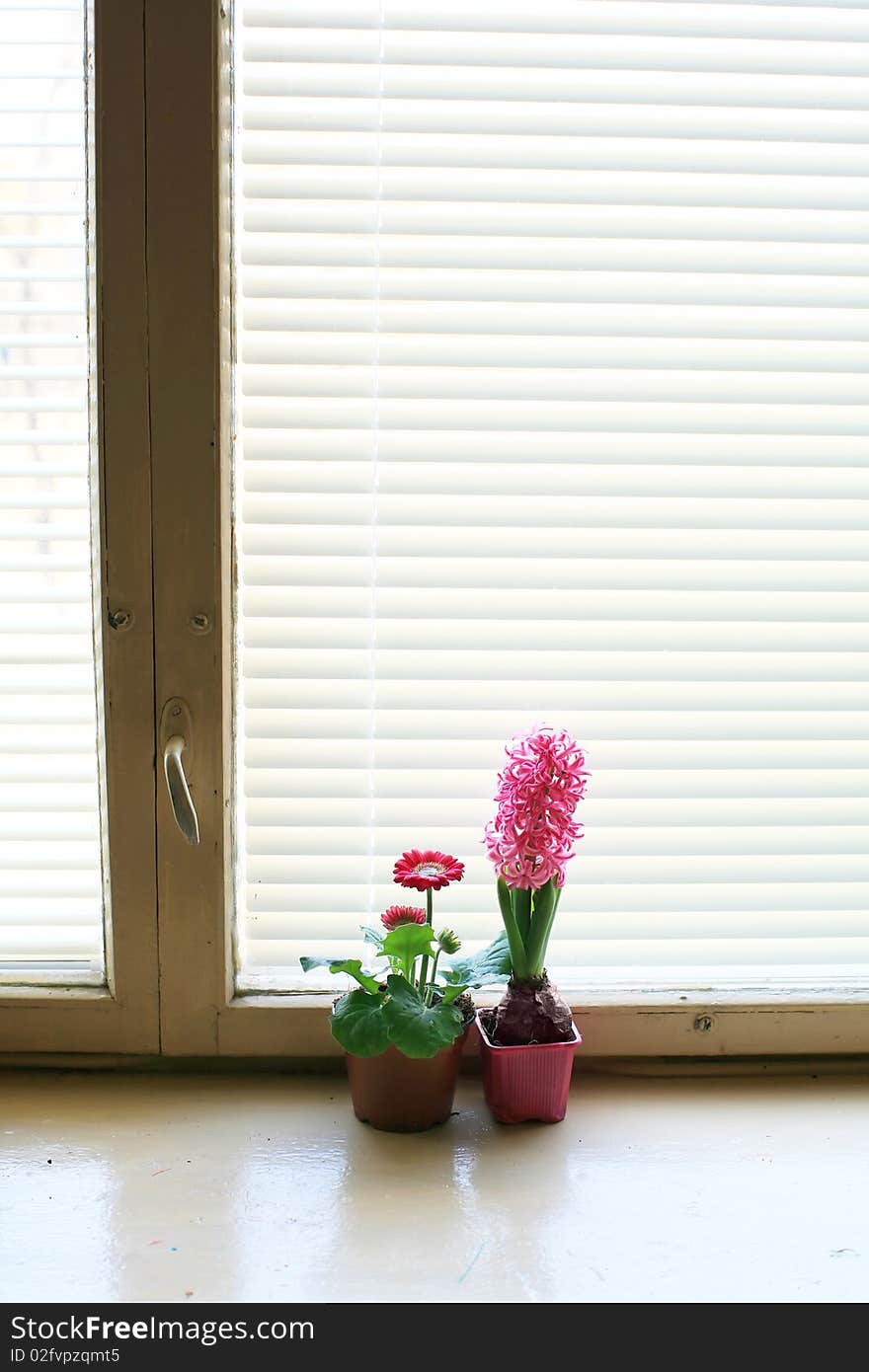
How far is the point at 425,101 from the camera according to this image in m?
0.94

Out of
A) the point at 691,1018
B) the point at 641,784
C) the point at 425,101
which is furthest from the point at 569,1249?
the point at 425,101

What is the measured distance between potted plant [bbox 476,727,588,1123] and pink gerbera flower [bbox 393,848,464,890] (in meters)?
0.04

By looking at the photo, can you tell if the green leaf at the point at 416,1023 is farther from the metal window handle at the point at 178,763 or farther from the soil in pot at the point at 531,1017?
the metal window handle at the point at 178,763

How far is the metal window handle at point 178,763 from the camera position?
89 cm

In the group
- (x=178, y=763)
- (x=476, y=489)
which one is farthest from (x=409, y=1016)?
(x=476, y=489)

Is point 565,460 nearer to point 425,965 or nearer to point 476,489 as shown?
point 476,489

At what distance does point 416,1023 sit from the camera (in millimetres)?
869

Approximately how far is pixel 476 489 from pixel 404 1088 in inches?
20.7

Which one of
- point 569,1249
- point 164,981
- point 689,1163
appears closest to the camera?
point 569,1249

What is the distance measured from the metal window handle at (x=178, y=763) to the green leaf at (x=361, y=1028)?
19 centimetres

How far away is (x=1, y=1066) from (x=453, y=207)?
2.96ft

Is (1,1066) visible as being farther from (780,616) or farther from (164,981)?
(780,616)

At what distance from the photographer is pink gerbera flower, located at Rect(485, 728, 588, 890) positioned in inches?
35.2

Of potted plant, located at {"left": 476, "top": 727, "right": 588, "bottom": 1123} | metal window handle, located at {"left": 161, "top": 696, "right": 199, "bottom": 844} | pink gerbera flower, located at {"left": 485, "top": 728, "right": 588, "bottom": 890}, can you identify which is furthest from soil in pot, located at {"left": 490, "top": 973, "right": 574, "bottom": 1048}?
metal window handle, located at {"left": 161, "top": 696, "right": 199, "bottom": 844}
